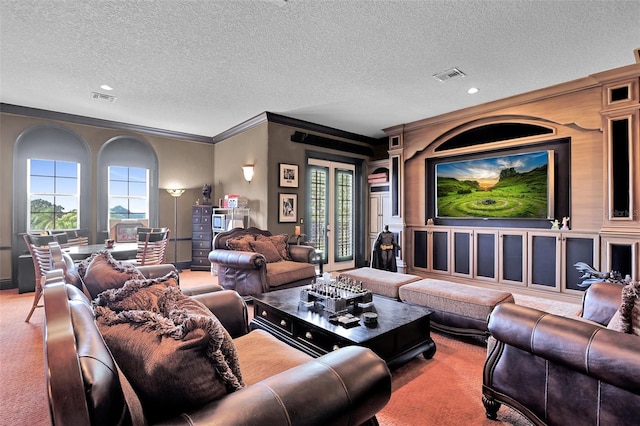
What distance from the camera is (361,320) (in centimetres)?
235

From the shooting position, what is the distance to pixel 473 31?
9.44ft

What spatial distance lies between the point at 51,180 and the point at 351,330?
5.86 metres

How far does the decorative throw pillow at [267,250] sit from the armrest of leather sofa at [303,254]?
0.23 metres

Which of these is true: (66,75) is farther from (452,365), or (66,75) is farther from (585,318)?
(585,318)

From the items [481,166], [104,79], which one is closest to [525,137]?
[481,166]

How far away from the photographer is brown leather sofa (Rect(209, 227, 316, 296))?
3.82m

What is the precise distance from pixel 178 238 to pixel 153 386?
242 inches

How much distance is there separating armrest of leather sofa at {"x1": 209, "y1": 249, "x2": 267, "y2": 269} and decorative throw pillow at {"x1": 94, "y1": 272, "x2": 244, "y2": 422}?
8.97 feet

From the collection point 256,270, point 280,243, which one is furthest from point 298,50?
point 280,243

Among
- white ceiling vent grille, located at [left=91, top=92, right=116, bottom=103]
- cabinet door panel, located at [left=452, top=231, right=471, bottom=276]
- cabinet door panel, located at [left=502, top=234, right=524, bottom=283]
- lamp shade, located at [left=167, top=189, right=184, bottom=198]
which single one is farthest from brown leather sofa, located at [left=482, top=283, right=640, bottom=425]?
lamp shade, located at [left=167, top=189, right=184, bottom=198]

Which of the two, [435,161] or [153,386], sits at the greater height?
[435,161]

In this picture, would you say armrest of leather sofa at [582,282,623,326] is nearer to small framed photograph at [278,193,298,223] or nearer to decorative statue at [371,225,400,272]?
decorative statue at [371,225,400,272]

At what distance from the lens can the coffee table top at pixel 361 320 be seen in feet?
7.05

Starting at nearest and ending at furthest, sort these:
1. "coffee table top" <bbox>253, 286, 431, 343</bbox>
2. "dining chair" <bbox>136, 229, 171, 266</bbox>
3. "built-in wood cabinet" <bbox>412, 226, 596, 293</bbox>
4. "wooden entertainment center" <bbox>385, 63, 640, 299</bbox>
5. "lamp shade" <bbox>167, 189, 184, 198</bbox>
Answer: "coffee table top" <bbox>253, 286, 431, 343</bbox>
"wooden entertainment center" <bbox>385, 63, 640, 299</bbox>
"dining chair" <bbox>136, 229, 171, 266</bbox>
"built-in wood cabinet" <bbox>412, 226, 596, 293</bbox>
"lamp shade" <bbox>167, 189, 184, 198</bbox>
